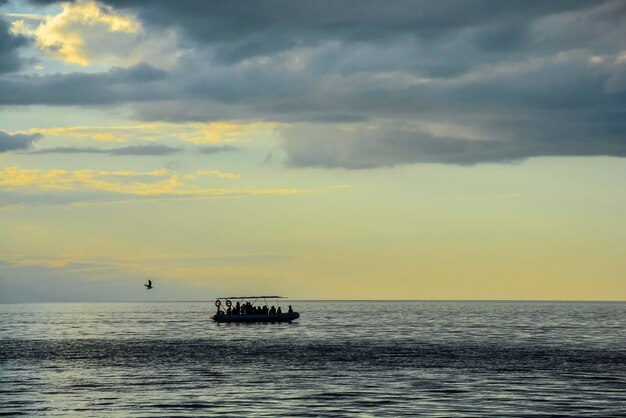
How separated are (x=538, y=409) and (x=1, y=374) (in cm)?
4349

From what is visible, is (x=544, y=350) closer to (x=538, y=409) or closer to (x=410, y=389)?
(x=410, y=389)

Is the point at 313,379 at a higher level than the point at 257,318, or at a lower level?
lower

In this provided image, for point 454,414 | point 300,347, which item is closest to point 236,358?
point 300,347

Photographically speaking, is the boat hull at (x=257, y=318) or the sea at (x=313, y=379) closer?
the sea at (x=313, y=379)

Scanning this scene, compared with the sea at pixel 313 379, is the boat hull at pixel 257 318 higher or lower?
higher

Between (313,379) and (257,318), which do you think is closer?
(313,379)

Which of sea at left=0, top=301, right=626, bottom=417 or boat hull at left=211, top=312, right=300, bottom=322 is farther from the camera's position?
boat hull at left=211, top=312, right=300, bottom=322

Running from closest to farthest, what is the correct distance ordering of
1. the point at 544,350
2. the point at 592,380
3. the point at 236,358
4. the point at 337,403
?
the point at 337,403, the point at 592,380, the point at 236,358, the point at 544,350

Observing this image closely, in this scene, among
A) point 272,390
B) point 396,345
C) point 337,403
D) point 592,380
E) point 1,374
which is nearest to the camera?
point 337,403

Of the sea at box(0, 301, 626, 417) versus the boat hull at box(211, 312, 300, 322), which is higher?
the boat hull at box(211, 312, 300, 322)

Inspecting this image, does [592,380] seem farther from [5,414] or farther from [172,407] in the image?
[5,414]

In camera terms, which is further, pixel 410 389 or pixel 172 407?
pixel 410 389

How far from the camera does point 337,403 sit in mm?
55656

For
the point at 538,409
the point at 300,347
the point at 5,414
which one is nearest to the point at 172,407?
the point at 5,414
